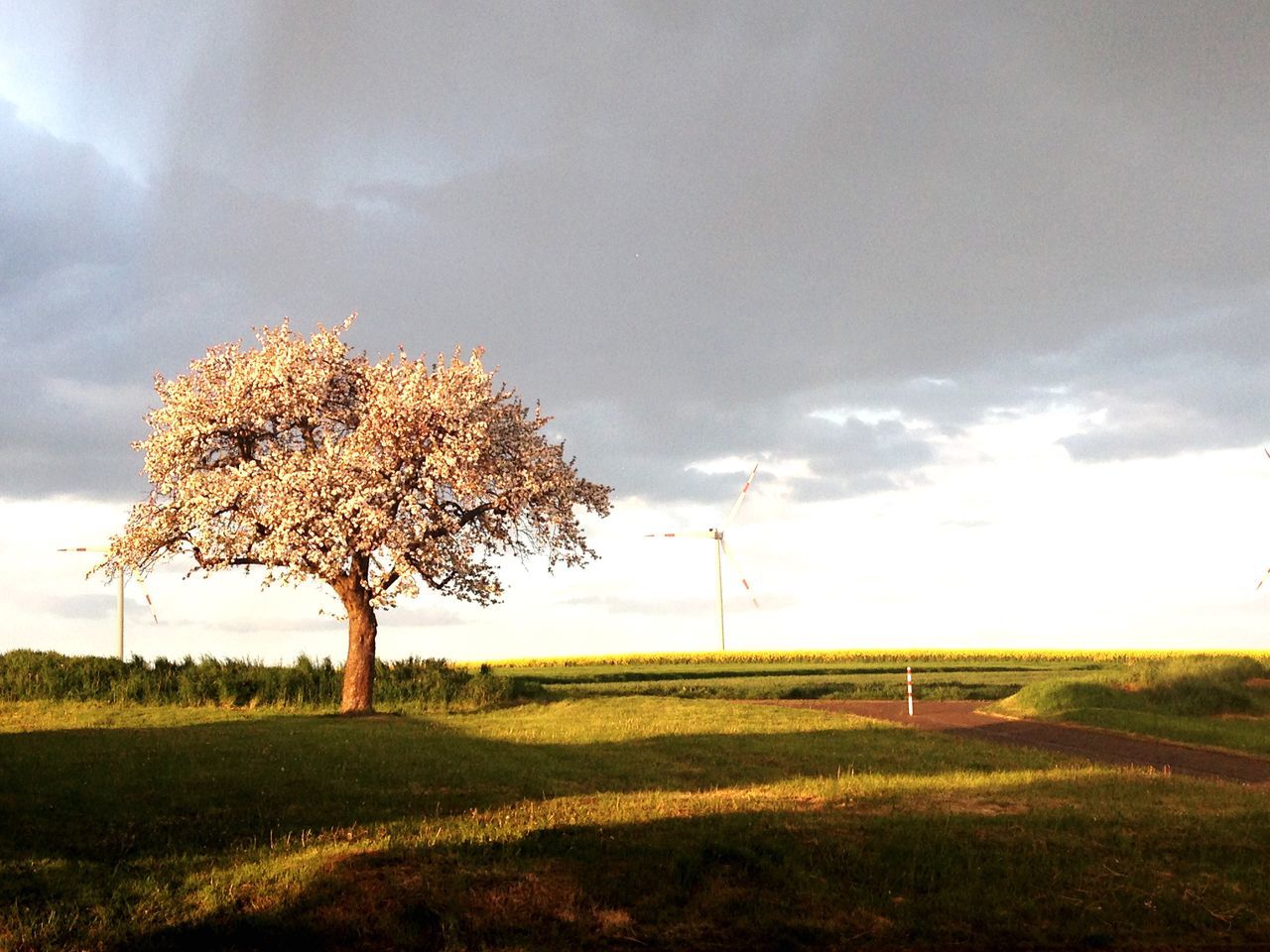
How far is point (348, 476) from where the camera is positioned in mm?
35688

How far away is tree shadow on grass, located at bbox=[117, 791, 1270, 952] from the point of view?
11195 mm

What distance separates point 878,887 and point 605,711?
2351 cm

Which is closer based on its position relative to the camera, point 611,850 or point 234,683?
point 611,850

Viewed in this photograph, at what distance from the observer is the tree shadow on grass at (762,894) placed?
1120 cm

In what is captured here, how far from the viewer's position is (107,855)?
14.7 metres

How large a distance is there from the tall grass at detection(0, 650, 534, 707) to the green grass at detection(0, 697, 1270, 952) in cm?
1689

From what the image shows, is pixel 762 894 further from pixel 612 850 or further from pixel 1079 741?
pixel 1079 741

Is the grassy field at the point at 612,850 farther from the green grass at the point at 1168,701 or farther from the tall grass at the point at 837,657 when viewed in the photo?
the tall grass at the point at 837,657

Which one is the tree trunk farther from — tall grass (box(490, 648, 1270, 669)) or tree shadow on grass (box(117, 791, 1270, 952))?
tall grass (box(490, 648, 1270, 669))

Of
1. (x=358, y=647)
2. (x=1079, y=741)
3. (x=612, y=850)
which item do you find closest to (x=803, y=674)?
(x=358, y=647)

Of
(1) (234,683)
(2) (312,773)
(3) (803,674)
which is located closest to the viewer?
(2) (312,773)

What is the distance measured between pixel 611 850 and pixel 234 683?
32.8 m

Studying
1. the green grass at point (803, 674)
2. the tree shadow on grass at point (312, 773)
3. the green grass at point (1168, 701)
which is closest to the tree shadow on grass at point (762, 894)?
the tree shadow on grass at point (312, 773)

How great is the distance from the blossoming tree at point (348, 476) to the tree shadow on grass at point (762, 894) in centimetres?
2251
